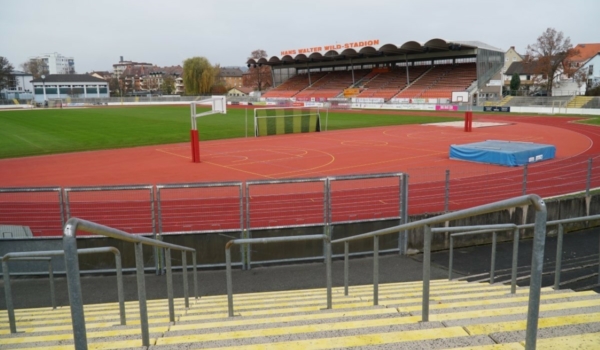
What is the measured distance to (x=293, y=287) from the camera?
9.90m

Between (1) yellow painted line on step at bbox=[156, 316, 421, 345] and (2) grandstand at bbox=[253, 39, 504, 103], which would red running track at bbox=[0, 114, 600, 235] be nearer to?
(1) yellow painted line on step at bbox=[156, 316, 421, 345]

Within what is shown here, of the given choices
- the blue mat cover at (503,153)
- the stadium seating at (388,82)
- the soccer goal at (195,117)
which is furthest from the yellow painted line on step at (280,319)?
the stadium seating at (388,82)

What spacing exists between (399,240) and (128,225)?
675 cm

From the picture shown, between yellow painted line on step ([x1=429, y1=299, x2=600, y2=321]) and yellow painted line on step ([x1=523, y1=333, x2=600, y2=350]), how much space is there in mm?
789

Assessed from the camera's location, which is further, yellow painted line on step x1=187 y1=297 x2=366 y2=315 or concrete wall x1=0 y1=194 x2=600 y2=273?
concrete wall x1=0 y1=194 x2=600 y2=273

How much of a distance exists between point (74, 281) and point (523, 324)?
3088mm

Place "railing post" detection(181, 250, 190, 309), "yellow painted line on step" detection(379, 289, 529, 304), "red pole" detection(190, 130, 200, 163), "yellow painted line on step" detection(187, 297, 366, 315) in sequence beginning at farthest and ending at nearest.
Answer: "red pole" detection(190, 130, 200, 163), "railing post" detection(181, 250, 190, 309), "yellow painted line on step" detection(187, 297, 366, 315), "yellow painted line on step" detection(379, 289, 529, 304)

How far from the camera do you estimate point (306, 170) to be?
71.1 ft

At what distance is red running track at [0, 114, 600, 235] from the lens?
12844 millimetres

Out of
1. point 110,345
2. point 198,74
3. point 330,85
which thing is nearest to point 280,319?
point 110,345

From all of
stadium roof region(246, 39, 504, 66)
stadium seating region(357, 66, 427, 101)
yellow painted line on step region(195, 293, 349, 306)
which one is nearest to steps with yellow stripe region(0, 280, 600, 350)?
yellow painted line on step region(195, 293, 349, 306)

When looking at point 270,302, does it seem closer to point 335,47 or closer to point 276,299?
point 276,299

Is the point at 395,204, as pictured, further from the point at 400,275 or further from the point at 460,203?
the point at 400,275

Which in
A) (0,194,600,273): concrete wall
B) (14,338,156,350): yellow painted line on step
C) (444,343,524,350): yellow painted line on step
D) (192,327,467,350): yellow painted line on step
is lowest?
(0,194,600,273): concrete wall
